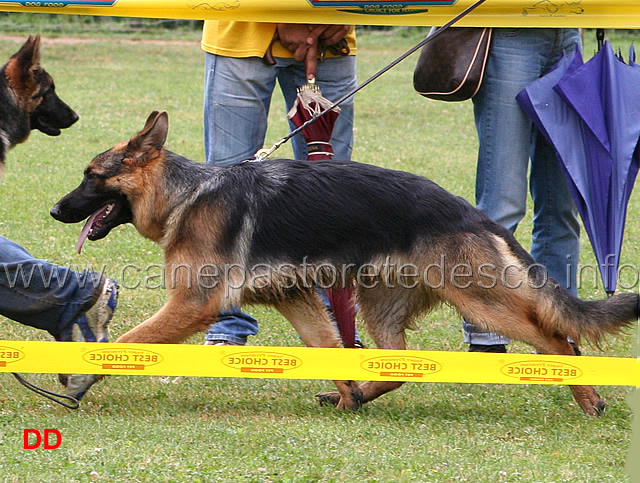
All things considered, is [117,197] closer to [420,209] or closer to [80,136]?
[420,209]

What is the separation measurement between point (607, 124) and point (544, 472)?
212 cm

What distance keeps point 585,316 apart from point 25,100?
3.46 meters

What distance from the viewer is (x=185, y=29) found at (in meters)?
23.8

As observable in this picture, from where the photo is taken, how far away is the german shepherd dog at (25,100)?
5.12m

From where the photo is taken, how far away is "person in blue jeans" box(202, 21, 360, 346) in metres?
4.98

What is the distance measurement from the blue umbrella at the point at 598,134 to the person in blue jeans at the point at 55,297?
2.53 m

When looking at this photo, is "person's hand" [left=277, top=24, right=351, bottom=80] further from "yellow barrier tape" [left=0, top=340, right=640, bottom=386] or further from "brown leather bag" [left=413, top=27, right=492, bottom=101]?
"yellow barrier tape" [left=0, top=340, right=640, bottom=386]

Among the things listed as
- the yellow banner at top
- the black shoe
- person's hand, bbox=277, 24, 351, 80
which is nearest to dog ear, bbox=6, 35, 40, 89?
the yellow banner at top

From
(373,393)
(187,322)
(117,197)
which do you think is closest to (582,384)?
(373,393)

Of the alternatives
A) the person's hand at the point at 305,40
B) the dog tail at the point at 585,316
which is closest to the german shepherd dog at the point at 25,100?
the person's hand at the point at 305,40

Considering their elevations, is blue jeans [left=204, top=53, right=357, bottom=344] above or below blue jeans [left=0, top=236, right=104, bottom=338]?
above

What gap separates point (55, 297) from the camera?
4.40m

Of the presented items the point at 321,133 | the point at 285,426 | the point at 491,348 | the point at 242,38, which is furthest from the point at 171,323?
the point at 491,348

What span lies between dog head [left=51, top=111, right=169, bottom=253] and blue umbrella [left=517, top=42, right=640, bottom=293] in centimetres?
204
